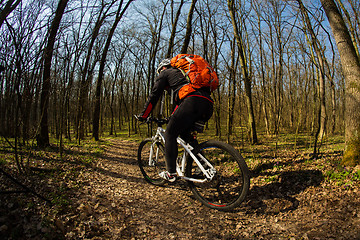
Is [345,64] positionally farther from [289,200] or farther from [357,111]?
[289,200]

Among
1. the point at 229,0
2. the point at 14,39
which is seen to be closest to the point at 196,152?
the point at 14,39

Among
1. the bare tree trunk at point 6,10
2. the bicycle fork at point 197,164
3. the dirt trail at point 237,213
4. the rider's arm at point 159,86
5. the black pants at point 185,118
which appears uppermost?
the bare tree trunk at point 6,10

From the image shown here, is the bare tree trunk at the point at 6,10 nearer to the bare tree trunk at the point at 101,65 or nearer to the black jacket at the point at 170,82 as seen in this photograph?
the black jacket at the point at 170,82

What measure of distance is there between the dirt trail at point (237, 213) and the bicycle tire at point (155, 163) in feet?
1.20

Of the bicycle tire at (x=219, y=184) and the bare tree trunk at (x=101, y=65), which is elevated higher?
the bare tree trunk at (x=101, y=65)

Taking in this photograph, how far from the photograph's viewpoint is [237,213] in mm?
2600

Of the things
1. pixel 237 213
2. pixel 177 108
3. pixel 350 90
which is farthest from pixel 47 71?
pixel 350 90

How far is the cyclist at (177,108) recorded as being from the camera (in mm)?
2592

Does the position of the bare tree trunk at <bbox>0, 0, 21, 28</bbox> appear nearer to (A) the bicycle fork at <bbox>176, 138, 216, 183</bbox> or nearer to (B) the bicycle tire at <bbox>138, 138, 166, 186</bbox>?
(B) the bicycle tire at <bbox>138, 138, 166, 186</bbox>

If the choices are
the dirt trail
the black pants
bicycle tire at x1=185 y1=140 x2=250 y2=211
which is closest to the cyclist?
the black pants

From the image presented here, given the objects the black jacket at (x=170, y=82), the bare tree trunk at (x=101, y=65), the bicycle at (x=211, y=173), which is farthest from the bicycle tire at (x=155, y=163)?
the bare tree trunk at (x=101, y=65)

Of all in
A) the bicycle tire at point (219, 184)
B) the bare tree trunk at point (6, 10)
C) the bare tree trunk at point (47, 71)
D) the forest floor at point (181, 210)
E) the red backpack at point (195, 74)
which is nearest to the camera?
the forest floor at point (181, 210)

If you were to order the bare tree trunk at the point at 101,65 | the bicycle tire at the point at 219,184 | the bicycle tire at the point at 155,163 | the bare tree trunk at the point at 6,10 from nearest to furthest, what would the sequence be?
the bicycle tire at the point at 219,184
the bare tree trunk at the point at 6,10
the bicycle tire at the point at 155,163
the bare tree trunk at the point at 101,65

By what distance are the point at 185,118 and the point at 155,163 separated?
174 cm
